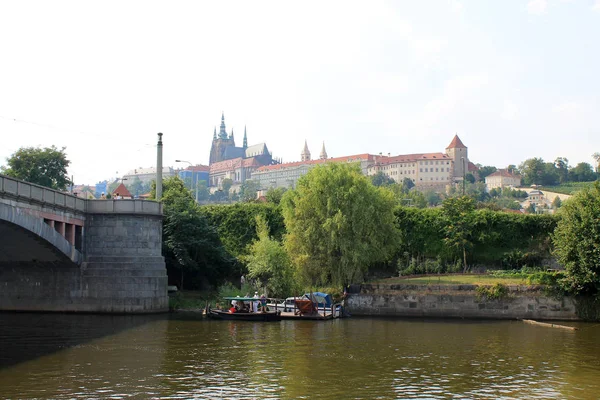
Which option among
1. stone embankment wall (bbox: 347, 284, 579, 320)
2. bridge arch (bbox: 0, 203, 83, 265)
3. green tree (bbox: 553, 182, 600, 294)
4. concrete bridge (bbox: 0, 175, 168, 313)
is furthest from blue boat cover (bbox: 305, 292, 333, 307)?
bridge arch (bbox: 0, 203, 83, 265)

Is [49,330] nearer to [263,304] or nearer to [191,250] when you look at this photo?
[263,304]

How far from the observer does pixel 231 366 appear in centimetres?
2728

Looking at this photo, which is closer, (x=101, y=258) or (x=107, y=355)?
(x=107, y=355)

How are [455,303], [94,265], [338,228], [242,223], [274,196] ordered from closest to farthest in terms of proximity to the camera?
[94,265] < [455,303] < [338,228] < [242,223] < [274,196]

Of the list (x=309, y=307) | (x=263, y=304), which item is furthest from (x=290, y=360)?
(x=263, y=304)

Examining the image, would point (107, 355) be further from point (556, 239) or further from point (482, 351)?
point (556, 239)

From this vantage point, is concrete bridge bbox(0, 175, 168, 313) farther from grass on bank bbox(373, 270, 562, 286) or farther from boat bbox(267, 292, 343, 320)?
grass on bank bbox(373, 270, 562, 286)

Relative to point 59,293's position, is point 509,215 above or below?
above

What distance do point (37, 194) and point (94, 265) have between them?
7266mm

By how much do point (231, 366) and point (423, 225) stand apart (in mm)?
35106

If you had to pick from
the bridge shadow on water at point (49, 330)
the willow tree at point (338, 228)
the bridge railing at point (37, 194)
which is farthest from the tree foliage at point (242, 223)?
the bridge railing at point (37, 194)

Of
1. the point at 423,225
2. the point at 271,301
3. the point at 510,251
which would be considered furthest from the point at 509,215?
the point at 271,301

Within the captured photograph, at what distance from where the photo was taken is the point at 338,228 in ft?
166

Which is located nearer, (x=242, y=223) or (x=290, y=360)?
(x=290, y=360)
